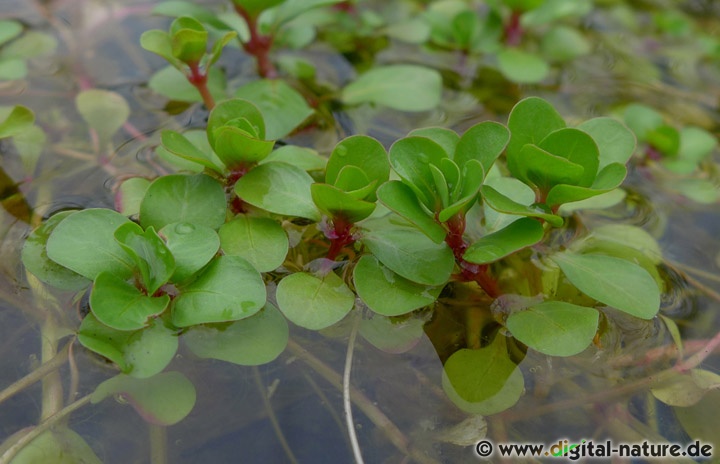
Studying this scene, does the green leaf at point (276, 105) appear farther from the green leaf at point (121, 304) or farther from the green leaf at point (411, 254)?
the green leaf at point (121, 304)

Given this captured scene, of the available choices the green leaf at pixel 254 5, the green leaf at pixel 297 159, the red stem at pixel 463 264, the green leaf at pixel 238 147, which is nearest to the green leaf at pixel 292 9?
the green leaf at pixel 254 5

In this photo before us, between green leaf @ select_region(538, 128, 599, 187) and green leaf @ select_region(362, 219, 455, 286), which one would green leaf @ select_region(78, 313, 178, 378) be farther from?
green leaf @ select_region(538, 128, 599, 187)

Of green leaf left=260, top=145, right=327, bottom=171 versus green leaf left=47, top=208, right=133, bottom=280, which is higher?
green leaf left=47, top=208, right=133, bottom=280

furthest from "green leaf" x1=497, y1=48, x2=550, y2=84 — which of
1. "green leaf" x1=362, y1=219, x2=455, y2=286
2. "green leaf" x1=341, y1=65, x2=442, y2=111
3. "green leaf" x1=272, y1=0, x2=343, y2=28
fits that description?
"green leaf" x1=362, y1=219, x2=455, y2=286

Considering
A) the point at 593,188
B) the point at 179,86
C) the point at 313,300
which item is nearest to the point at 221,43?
the point at 179,86

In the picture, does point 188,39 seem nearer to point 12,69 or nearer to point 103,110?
point 103,110

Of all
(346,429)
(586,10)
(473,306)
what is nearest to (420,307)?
(473,306)
